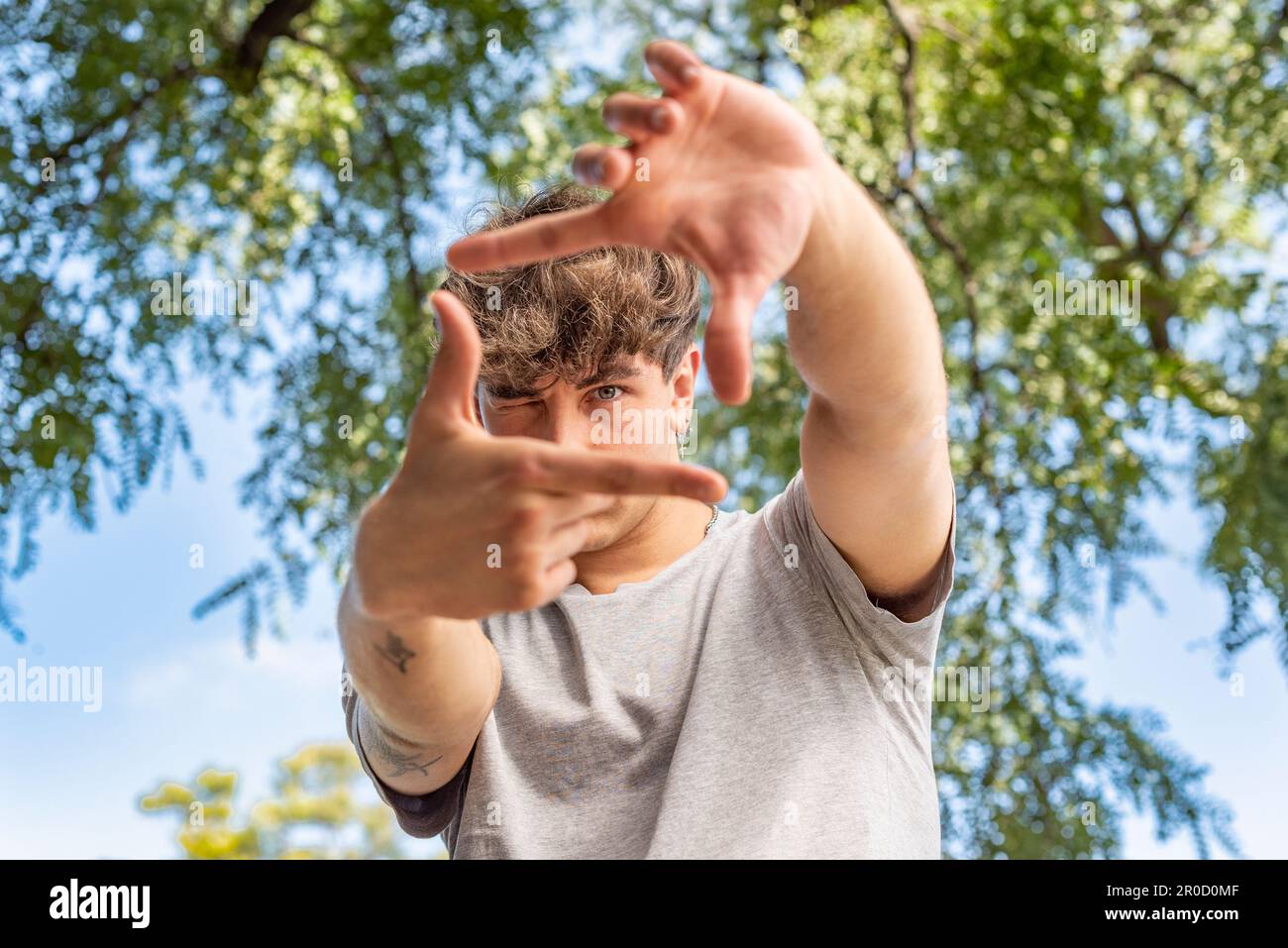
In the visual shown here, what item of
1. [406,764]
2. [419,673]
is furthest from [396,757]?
[419,673]

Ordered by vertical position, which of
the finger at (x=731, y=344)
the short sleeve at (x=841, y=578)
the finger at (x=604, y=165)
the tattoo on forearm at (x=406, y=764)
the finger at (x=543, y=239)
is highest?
the finger at (x=604, y=165)

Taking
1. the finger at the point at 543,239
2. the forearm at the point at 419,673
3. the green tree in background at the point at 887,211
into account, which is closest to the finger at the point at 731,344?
the finger at the point at 543,239

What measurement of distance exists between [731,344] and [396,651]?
395mm

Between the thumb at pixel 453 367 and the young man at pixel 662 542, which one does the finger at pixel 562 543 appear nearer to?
the young man at pixel 662 542

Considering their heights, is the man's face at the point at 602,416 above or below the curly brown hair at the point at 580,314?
below

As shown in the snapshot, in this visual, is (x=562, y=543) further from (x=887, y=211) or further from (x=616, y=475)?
(x=887, y=211)

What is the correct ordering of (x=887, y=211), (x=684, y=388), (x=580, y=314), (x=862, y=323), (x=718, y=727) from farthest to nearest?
(x=887, y=211) < (x=684, y=388) < (x=580, y=314) < (x=718, y=727) < (x=862, y=323)

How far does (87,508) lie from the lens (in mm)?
2293

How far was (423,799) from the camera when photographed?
1158 mm

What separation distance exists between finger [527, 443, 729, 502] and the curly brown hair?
0.41 metres

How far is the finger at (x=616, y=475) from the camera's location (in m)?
0.71

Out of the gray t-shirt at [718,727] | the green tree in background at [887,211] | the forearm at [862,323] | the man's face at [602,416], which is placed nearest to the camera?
the forearm at [862,323]

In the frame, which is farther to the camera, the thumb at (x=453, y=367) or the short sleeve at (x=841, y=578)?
the short sleeve at (x=841, y=578)
